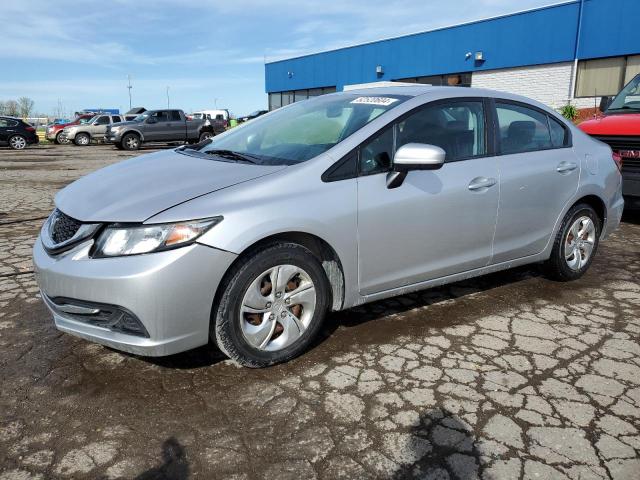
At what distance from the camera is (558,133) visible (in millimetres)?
4312

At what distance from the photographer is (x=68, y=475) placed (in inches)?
85.3

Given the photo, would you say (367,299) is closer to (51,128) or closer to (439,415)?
(439,415)

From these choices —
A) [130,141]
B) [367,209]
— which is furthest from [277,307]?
[130,141]

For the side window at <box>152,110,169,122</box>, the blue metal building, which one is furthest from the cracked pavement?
the side window at <box>152,110,169,122</box>

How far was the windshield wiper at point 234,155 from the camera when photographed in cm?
336

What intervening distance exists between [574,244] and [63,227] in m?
3.87

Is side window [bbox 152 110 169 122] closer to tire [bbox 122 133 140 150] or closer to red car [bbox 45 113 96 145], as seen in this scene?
tire [bbox 122 133 140 150]

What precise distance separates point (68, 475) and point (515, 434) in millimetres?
1933

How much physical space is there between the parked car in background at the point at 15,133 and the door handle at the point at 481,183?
2402 centimetres

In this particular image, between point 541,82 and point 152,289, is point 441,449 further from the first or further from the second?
point 541,82

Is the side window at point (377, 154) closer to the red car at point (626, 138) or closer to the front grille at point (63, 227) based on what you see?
the front grille at point (63, 227)

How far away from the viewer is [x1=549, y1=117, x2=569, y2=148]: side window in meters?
4.26

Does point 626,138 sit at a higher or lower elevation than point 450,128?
lower

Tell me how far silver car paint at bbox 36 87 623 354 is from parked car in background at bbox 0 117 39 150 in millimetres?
22722
